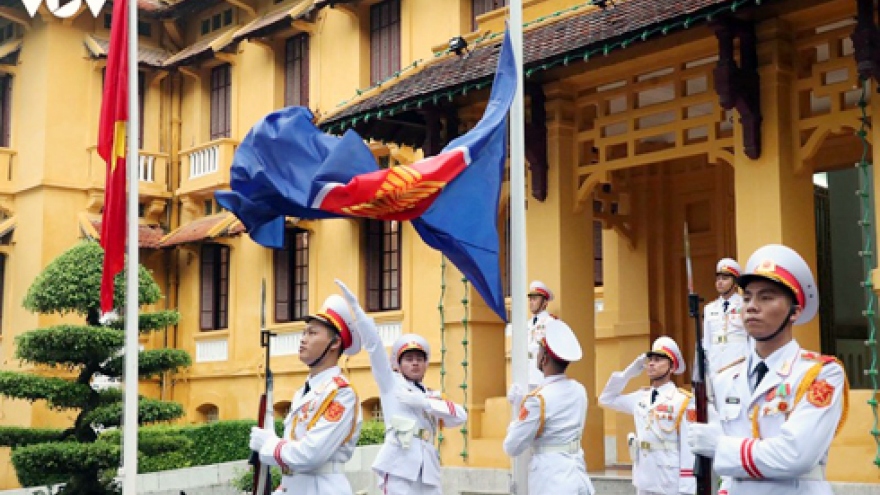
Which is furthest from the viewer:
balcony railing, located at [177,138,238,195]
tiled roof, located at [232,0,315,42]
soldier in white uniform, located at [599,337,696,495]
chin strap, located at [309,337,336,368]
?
balcony railing, located at [177,138,238,195]

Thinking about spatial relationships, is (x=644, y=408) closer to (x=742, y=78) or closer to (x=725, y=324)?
(x=725, y=324)

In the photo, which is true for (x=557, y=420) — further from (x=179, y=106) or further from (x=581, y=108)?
(x=179, y=106)

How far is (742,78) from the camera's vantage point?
12.6 meters

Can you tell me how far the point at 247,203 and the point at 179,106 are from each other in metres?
20.7

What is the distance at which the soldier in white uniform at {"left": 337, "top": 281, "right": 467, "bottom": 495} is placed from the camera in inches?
418

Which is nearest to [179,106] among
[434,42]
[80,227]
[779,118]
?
[80,227]

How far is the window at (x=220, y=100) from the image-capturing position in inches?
1150

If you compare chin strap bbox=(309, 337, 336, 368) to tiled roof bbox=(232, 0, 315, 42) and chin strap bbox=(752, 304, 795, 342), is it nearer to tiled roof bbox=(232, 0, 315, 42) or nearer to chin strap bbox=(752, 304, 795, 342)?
chin strap bbox=(752, 304, 795, 342)

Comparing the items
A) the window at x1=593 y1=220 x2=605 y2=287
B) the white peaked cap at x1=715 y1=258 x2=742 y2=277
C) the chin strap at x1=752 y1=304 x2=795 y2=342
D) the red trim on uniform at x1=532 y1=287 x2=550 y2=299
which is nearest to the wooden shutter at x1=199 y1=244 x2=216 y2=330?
the window at x1=593 y1=220 x2=605 y2=287

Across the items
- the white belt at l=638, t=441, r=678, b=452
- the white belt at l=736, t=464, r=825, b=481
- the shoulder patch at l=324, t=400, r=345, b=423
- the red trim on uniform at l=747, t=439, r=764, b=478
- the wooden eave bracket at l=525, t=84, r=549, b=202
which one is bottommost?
the white belt at l=638, t=441, r=678, b=452

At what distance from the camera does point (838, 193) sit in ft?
62.4

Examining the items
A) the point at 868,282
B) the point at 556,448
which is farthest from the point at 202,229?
the point at 556,448

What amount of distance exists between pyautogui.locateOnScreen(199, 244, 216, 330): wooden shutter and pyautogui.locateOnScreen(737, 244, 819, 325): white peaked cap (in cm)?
2384

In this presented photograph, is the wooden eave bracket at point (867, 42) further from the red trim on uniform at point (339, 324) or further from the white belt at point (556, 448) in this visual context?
the red trim on uniform at point (339, 324)
